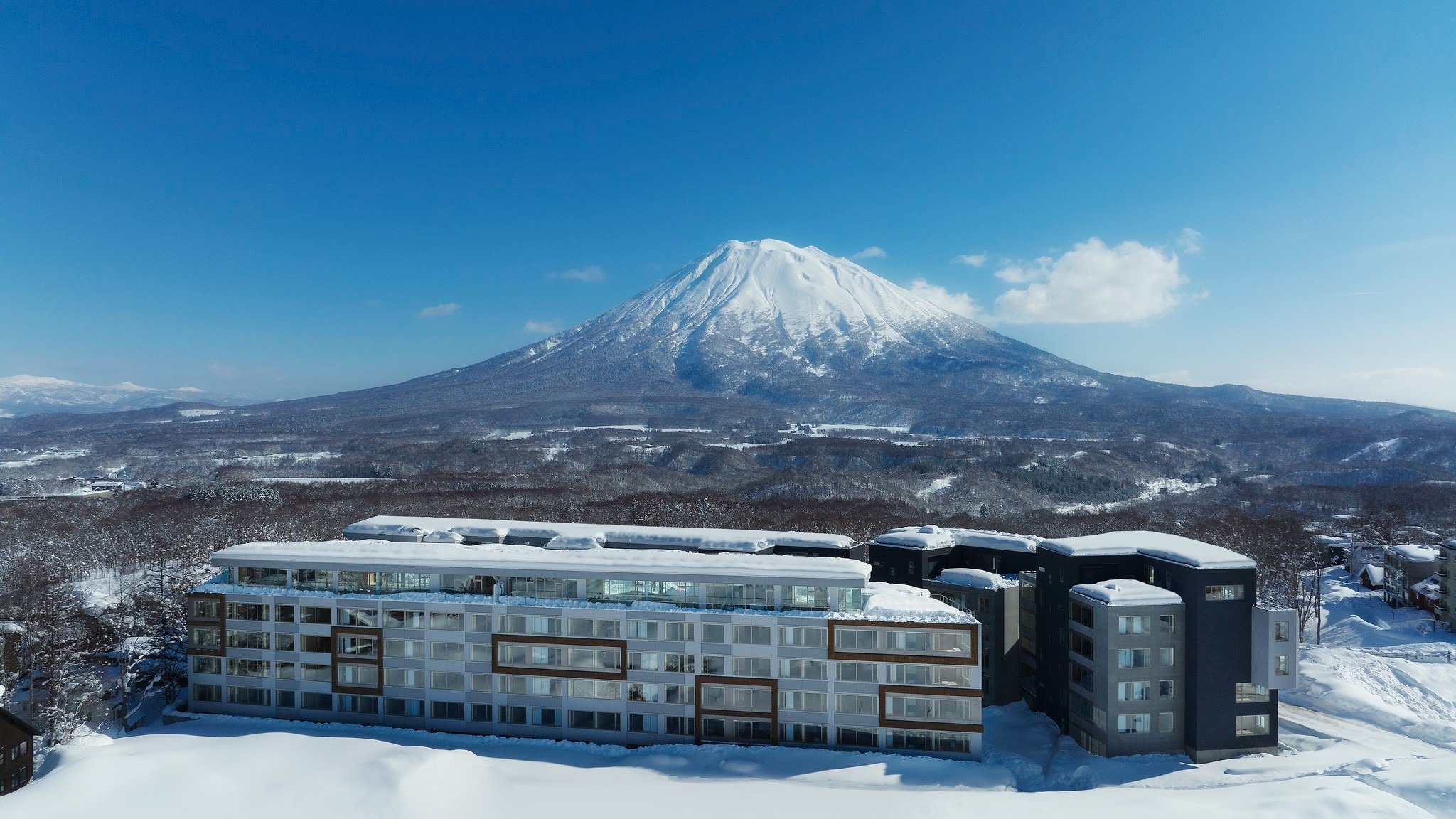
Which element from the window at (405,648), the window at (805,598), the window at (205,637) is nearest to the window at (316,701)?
the window at (405,648)

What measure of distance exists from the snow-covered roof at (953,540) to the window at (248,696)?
2799 centimetres

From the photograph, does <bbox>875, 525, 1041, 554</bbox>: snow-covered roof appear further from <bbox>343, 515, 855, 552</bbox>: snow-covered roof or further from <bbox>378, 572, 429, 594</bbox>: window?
<bbox>378, 572, 429, 594</bbox>: window

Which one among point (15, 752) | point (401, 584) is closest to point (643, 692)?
point (401, 584)

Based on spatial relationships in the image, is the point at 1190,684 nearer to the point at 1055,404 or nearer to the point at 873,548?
the point at 873,548

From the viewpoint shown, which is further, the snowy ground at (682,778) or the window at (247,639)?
the window at (247,639)

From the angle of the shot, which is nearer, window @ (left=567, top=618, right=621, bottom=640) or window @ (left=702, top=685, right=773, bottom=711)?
window @ (left=702, top=685, right=773, bottom=711)

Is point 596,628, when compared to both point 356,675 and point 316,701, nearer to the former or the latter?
point 356,675

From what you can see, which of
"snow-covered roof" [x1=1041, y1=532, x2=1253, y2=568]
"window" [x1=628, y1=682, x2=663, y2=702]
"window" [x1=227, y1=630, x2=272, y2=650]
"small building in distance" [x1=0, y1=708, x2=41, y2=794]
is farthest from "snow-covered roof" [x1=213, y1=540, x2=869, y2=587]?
"snow-covered roof" [x1=1041, y1=532, x2=1253, y2=568]

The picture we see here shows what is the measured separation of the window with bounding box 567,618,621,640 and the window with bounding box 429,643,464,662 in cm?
422

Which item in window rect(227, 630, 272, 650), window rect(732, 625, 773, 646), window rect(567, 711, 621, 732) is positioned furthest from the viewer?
window rect(227, 630, 272, 650)

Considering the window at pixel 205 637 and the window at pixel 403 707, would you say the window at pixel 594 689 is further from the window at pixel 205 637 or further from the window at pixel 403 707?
the window at pixel 205 637

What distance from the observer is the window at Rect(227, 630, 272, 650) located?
1109 inches

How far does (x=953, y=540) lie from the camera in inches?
1497

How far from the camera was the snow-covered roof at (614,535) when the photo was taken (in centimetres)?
3562
